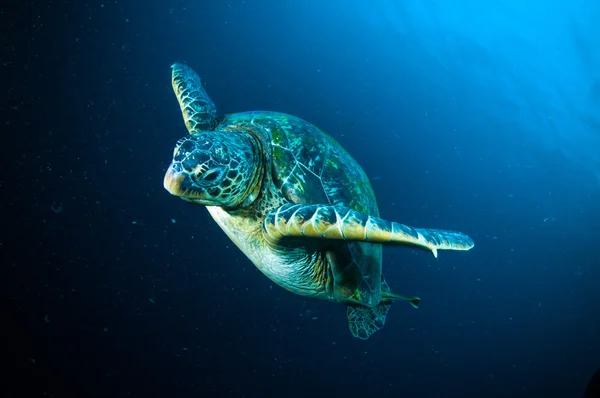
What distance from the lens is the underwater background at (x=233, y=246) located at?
21.9ft

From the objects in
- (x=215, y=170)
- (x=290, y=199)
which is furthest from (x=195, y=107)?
(x=290, y=199)

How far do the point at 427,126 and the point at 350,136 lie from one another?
664 cm

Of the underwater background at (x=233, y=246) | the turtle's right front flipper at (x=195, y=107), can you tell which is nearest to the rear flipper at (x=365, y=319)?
the turtle's right front flipper at (x=195, y=107)

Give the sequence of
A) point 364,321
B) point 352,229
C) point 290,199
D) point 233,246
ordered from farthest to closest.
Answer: point 233,246 → point 364,321 → point 290,199 → point 352,229

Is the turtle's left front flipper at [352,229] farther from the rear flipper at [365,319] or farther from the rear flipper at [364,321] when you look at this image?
the rear flipper at [364,321]

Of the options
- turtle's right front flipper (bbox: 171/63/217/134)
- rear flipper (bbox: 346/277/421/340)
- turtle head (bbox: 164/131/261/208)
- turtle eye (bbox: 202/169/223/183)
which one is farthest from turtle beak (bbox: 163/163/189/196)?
rear flipper (bbox: 346/277/421/340)

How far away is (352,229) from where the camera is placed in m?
2.03

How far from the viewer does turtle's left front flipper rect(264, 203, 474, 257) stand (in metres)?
2.00

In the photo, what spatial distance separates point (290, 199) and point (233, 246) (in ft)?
16.6

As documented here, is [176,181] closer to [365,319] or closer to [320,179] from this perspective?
[320,179]

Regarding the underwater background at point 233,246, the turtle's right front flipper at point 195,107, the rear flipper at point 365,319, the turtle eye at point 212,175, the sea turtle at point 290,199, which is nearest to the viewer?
the sea turtle at point 290,199

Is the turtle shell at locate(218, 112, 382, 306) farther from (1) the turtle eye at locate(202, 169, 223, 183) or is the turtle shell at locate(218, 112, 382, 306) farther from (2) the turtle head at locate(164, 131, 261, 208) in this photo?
(1) the turtle eye at locate(202, 169, 223, 183)

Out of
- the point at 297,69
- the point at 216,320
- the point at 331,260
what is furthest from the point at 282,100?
the point at 331,260

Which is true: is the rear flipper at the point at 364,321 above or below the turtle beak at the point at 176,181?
below
